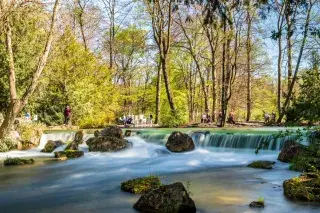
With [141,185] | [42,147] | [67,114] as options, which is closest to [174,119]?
[67,114]

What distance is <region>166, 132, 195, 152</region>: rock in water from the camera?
20.2 meters

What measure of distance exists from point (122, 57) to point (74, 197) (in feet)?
124

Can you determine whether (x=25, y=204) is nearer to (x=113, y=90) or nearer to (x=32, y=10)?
(x=32, y=10)

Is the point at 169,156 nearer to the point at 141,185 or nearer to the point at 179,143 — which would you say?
the point at 179,143

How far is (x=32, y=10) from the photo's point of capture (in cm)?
798

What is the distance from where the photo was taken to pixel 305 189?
32.1 feet

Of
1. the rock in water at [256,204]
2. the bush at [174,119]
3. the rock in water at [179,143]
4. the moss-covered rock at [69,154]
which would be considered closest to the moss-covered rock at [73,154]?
the moss-covered rock at [69,154]

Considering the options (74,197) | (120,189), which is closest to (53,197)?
(74,197)

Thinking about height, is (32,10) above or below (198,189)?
above

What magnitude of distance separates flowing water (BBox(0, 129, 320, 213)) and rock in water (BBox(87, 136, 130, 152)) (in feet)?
1.53

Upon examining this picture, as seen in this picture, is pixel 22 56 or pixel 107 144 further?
pixel 22 56

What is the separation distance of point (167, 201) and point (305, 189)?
3.48 m

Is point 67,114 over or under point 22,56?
under

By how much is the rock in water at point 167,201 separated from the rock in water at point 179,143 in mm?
11091
